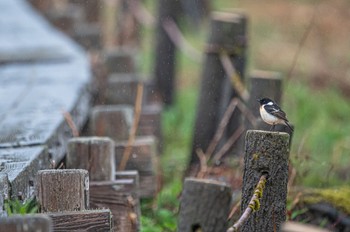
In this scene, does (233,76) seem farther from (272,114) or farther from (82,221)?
(82,221)

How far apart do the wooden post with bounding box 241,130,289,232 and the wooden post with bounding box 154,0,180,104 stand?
6.71m

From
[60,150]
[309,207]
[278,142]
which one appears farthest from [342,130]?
[278,142]

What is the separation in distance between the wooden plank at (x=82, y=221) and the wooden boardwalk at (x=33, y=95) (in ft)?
1.12

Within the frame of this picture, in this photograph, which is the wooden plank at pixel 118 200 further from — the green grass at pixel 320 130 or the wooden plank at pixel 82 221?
the green grass at pixel 320 130

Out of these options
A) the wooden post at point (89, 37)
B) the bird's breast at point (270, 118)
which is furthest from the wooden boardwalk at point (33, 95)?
the bird's breast at point (270, 118)

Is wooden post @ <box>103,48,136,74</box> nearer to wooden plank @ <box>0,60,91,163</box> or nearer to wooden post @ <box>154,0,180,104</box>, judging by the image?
wooden plank @ <box>0,60,91,163</box>

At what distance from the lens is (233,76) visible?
6359 millimetres

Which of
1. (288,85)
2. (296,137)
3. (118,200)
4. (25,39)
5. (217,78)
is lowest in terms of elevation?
(296,137)

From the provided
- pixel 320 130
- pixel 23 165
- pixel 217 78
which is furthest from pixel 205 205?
pixel 320 130

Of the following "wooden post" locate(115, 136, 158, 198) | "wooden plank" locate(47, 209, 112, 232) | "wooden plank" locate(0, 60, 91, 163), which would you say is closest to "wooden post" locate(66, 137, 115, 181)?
"wooden plank" locate(0, 60, 91, 163)

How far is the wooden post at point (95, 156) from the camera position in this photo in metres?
4.31

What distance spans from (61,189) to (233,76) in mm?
3067

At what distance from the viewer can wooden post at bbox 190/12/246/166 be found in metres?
6.59

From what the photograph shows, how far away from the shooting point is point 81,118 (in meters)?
5.94
